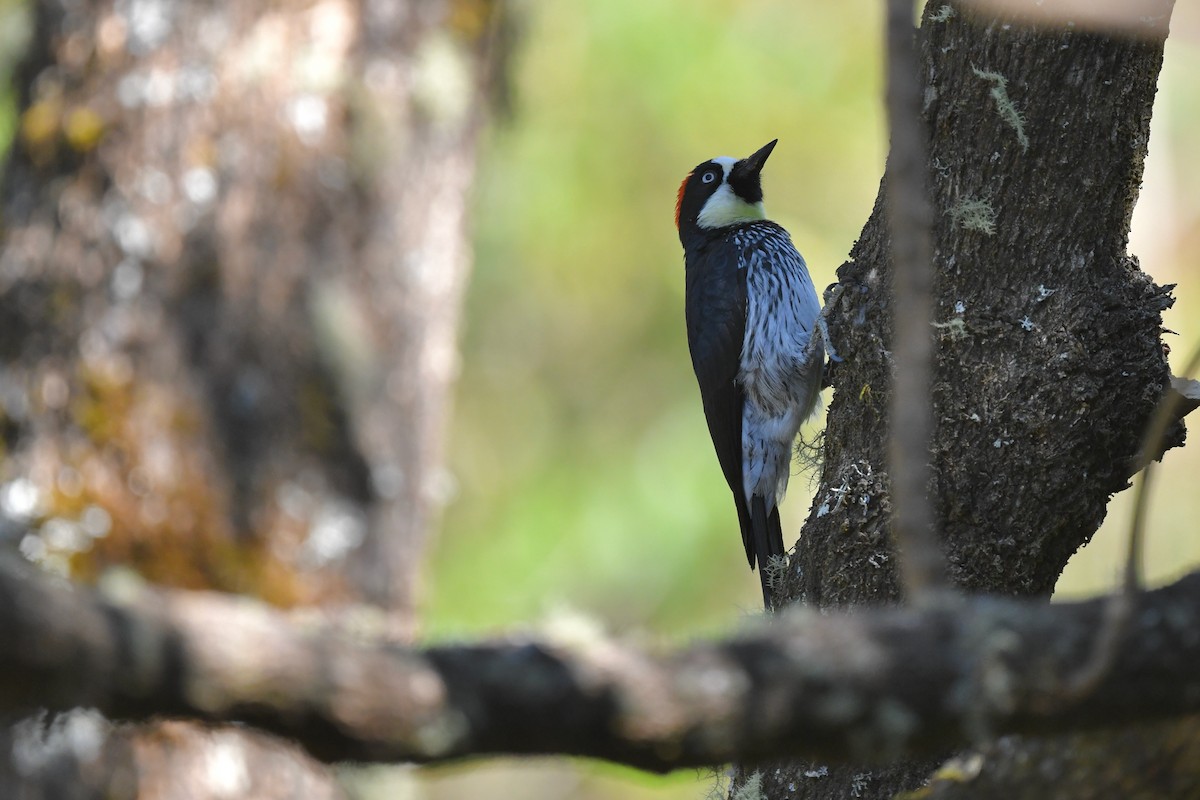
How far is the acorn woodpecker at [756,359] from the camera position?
4449 mm

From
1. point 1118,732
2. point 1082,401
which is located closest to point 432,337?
point 1082,401

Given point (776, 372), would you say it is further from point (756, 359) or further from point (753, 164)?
point (753, 164)

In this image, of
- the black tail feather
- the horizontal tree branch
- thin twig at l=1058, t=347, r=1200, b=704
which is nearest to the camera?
the horizontal tree branch

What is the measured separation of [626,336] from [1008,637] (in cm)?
793

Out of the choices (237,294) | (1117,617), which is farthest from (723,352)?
(1117,617)

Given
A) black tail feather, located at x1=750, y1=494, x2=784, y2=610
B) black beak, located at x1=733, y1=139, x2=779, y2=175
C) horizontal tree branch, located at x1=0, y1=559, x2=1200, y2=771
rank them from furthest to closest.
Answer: black beak, located at x1=733, y1=139, x2=779, y2=175
black tail feather, located at x1=750, y1=494, x2=784, y2=610
horizontal tree branch, located at x1=0, y1=559, x2=1200, y2=771

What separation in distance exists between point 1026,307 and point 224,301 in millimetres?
2257

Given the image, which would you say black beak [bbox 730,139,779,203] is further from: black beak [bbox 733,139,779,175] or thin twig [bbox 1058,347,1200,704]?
thin twig [bbox 1058,347,1200,704]

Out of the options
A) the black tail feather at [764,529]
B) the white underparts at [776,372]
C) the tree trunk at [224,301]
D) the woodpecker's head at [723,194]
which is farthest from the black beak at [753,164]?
the tree trunk at [224,301]

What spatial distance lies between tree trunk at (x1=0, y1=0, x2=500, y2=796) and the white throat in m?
1.90

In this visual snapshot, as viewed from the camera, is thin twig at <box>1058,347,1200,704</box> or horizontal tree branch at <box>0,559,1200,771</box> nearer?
horizontal tree branch at <box>0,559,1200,771</box>

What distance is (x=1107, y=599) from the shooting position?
Answer: 1.41 metres

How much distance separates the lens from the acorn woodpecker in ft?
14.6

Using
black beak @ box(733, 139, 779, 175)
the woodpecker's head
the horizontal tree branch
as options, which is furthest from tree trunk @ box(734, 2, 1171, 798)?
the woodpecker's head
